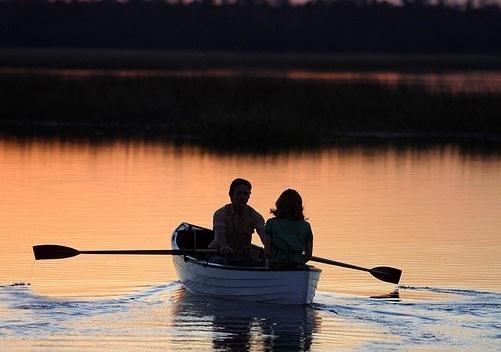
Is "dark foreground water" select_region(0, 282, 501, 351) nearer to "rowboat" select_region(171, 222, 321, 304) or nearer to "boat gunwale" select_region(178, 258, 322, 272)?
"rowboat" select_region(171, 222, 321, 304)

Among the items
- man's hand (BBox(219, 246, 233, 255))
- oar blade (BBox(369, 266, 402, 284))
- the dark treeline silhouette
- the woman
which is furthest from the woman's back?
the dark treeline silhouette

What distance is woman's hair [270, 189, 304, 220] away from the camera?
556 inches

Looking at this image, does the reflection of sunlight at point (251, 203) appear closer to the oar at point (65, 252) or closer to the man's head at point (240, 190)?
the oar at point (65, 252)

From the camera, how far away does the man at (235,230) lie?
15.0 m

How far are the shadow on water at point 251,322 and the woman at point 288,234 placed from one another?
1.40ft

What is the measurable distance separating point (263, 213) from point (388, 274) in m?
5.93

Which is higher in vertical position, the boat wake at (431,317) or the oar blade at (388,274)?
the oar blade at (388,274)

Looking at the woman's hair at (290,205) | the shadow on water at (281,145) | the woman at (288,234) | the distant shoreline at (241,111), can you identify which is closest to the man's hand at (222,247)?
the woman at (288,234)

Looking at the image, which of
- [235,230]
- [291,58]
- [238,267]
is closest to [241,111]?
[235,230]

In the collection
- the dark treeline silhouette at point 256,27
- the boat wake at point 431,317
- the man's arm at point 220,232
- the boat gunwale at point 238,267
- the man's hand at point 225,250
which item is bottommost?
the boat wake at point 431,317

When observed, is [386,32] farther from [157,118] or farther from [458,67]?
[157,118]

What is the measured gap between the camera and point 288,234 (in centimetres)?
1423

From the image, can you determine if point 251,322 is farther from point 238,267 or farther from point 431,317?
point 431,317

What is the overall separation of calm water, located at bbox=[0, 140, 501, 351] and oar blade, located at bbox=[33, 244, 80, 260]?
24 centimetres
